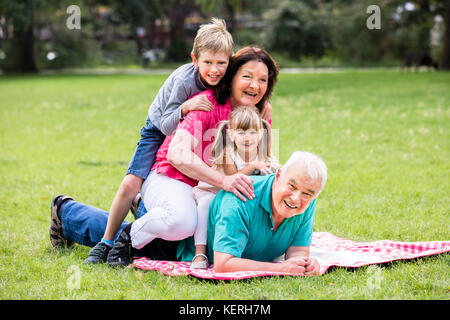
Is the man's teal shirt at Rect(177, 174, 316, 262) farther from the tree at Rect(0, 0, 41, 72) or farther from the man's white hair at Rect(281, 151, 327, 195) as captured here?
the tree at Rect(0, 0, 41, 72)

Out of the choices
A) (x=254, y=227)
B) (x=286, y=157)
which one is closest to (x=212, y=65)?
(x=254, y=227)

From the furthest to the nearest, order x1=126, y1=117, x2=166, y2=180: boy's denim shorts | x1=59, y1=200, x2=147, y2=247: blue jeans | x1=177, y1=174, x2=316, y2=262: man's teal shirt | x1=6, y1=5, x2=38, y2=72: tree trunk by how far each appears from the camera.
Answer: x1=6, y1=5, x2=38, y2=72: tree trunk, x1=59, y1=200, x2=147, y2=247: blue jeans, x1=126, y1=117, x2=166, y2=180: boy's denim shorts, x1=177, y1=174, x2=316, y2=262: man's teal shirt

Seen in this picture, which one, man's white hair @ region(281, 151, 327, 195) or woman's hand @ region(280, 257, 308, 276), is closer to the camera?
man's white hair @ region(281, 151, 327, 195)

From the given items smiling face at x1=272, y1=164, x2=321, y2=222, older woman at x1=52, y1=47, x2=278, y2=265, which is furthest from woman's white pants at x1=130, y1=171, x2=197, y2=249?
smiling face at x1=272, y1=164, x2=321, y2=222

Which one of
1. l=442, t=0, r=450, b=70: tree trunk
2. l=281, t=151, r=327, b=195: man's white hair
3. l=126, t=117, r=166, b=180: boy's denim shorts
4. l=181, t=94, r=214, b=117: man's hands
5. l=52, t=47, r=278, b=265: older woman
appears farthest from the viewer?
l=442, t=0, r=450, b=70: tree trunk

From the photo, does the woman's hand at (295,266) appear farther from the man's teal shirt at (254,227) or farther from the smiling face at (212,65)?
the smiling face at (212,65)

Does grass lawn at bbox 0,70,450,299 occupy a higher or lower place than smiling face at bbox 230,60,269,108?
lower

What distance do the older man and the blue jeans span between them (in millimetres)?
1065

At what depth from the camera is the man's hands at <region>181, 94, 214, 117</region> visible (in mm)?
3990

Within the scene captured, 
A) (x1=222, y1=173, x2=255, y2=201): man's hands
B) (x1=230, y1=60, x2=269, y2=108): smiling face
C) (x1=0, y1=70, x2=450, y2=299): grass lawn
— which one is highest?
(x1=230, y1=60, x2=269, y2=108): smiling face

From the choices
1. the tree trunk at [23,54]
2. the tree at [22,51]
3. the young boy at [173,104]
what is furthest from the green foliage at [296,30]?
the young boy at [173,104]

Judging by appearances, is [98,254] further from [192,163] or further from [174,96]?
[174,96]

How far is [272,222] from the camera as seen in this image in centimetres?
373
